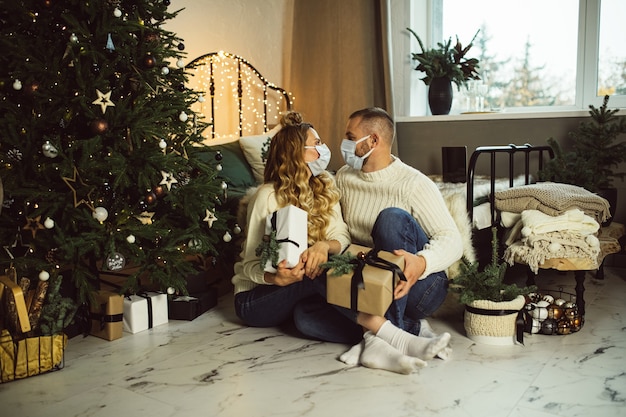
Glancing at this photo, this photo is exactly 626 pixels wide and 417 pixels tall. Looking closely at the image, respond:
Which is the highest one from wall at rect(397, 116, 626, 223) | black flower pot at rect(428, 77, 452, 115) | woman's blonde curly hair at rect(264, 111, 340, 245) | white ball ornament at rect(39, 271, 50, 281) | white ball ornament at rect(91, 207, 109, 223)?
black flower pot at rect(428, 77, 452, 115)

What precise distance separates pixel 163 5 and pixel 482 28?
2.57 m

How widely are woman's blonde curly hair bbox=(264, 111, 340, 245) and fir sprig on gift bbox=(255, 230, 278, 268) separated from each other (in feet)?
0.60

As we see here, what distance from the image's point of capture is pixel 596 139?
10.9 feet

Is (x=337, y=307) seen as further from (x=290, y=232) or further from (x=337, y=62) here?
(x=337, y=62)

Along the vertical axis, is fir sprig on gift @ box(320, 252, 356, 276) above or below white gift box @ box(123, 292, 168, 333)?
above

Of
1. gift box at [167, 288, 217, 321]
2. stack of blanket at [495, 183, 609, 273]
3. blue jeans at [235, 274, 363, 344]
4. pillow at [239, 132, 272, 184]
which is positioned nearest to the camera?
blue jeans at [235, 274, 363, 344]

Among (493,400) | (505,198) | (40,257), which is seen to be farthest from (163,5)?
(493,400)

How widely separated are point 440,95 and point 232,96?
1.44 meters

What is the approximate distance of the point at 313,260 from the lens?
2.07 m

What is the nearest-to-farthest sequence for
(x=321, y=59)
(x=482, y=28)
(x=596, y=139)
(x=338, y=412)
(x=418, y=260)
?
(x=338, y=412) < (x=418, y=260) < (x=596, y=139) < (x=482, y=28) < (x=321, y=59)

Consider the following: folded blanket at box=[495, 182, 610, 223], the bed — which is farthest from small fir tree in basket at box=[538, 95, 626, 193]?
folded blanket at box=[495, 182, 610, 223]

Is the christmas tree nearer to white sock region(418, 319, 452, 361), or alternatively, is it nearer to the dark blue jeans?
the dark blue jeans

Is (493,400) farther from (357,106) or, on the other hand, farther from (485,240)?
(357,106)

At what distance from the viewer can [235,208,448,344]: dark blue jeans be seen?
207cm
